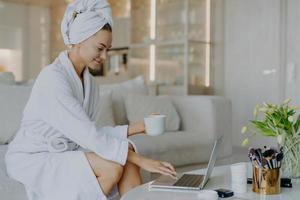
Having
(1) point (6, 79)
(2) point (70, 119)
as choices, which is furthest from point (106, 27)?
(1) point (6, 79)

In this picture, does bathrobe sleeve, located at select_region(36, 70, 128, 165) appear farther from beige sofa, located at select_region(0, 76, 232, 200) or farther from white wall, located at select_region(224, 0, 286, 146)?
white wall, located at select_region(224, 0, 286, 146)

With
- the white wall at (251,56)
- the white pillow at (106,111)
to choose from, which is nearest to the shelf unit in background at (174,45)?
the white wall at (251,56)

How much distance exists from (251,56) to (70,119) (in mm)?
3746

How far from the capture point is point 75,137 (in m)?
1.52

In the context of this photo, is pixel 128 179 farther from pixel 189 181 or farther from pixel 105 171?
pixel 189 181

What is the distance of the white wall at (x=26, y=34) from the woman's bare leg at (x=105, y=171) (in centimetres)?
631

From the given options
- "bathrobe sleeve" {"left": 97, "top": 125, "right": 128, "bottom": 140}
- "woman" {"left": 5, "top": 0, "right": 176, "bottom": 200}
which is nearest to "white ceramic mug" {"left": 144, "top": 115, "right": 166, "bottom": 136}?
"woman" {"left": 5, "top": 0, "right": 176, "bottom": 200}

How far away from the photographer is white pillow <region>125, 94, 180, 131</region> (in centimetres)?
308

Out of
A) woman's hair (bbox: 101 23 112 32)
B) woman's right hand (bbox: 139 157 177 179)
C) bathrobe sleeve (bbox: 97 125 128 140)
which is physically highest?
woman's hair (bbox: 101 23 112 32)

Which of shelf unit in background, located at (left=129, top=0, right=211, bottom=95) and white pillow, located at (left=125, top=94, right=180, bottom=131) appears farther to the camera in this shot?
shelf unit in background, located at (left=129, top=0, right=211, bottom=95)

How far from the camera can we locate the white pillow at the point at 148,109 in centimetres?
308

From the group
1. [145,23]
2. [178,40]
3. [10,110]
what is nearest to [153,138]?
[10,110]

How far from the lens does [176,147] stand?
2.73 m

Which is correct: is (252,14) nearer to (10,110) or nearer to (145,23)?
(145,23)
